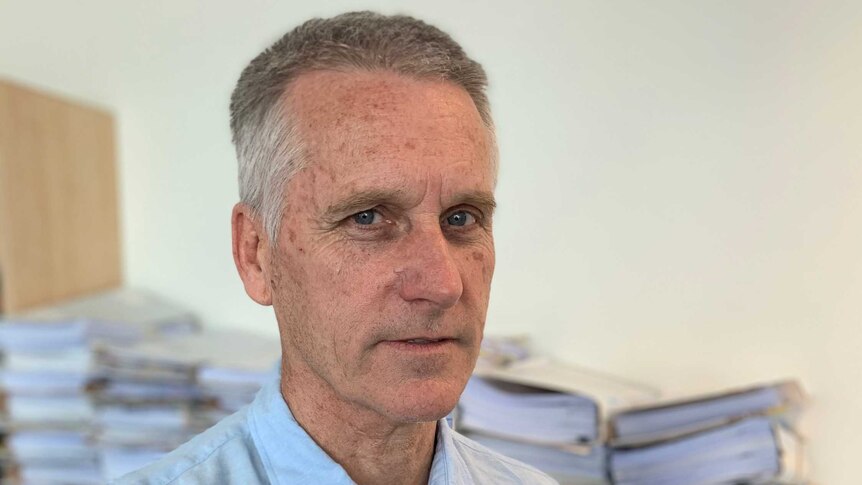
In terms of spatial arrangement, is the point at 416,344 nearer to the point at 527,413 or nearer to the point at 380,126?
the point at 380,126

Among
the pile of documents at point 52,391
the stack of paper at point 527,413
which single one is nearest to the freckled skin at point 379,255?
the stack of paper at point 527,413

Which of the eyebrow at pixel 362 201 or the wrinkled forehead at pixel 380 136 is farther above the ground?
the wrinkled forehead at pixel 380 136

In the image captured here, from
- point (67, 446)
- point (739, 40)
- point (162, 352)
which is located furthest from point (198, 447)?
point (739, 40)

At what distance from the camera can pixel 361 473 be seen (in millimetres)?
829

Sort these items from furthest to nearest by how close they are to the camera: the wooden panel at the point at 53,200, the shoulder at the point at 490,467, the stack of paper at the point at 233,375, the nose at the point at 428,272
A: the wooden panel at the point at 53,200 → the stack of paper at the point at 233,375 → the shoulder at the point at 490,467 → the nose at the point at 428,272

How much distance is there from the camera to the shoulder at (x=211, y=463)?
76 centimetres

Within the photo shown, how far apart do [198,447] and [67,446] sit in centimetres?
100

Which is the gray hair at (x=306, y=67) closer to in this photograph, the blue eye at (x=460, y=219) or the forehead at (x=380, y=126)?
the forehead at (x=380, y=126)

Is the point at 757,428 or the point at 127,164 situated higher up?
the point at 127,164

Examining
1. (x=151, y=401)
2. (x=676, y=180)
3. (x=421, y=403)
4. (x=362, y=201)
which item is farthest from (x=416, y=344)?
(x=151, y=401)

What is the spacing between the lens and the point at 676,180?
53.9 inches

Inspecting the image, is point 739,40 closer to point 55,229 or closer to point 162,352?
point 162,352

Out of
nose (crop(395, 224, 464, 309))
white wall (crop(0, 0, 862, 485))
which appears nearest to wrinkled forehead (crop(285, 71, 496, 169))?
nose (crop(395, 224, 464, 309))

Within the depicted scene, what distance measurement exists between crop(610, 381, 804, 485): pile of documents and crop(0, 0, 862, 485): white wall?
8 centimetres
